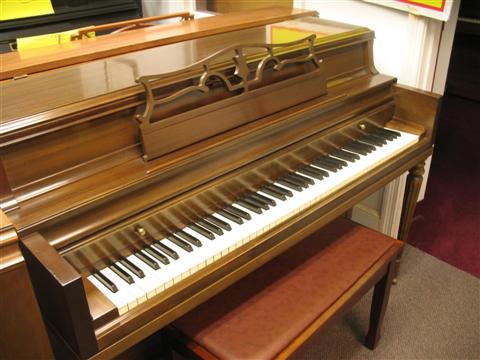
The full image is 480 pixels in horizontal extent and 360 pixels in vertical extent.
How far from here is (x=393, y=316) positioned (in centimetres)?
204

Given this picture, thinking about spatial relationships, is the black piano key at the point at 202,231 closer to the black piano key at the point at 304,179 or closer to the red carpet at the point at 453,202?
the black piano key at the point at 304,179

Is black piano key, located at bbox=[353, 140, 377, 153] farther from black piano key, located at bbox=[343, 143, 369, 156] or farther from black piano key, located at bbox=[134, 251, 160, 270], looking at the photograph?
black piano key, located at bbox=[134, 251, 160, 270]

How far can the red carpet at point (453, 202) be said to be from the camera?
2471mm

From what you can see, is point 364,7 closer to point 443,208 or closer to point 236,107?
point 236,107

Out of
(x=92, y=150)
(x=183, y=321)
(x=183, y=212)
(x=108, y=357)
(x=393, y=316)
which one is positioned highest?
(x=92, y=150)

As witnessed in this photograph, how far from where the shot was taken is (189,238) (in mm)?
1243

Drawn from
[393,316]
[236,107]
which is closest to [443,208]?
[393,316]

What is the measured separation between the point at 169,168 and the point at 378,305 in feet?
3.29

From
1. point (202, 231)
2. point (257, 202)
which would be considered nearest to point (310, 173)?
point (257, 202)

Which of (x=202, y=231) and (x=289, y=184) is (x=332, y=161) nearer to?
(x=289, y=184)

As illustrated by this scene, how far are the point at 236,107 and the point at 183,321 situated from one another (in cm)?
63

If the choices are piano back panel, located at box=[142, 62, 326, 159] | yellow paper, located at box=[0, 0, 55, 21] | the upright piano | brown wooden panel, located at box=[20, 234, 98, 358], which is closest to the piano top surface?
the upright piano

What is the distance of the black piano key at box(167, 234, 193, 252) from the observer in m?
1.21

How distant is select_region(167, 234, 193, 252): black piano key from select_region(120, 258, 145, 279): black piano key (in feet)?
0.42
